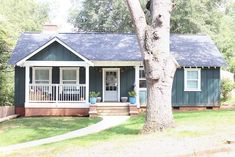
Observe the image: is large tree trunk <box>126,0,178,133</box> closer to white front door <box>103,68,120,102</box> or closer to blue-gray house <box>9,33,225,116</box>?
blue-gray house <box>9,33,225,116</box>

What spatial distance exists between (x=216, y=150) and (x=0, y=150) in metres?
6.80

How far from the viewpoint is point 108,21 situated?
4594 cm

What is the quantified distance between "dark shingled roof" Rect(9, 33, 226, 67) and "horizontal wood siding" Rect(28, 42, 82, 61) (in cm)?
43

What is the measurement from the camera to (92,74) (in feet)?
88.3

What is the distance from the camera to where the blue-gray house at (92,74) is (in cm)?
2481

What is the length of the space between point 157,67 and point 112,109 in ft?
37.5

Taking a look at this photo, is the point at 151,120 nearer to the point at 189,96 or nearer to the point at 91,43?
the point at 189,96

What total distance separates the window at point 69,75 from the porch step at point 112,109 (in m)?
3.10

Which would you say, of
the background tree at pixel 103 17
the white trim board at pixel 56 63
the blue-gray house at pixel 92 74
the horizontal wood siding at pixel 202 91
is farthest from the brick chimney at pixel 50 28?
the background tree at pixel 103 17

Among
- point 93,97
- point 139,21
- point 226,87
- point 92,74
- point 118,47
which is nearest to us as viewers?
point 139,21

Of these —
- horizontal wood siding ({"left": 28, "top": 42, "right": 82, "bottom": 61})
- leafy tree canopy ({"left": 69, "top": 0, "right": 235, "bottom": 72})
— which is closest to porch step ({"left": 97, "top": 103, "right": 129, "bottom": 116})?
horizontal wood siding ({"left": 28, "top": 42, "right": 82, "bottom": 61})

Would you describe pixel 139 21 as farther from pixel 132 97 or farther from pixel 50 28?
pixel 50 28

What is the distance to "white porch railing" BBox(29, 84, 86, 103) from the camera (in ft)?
81.8

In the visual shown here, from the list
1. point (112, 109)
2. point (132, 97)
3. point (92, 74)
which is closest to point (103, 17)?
point (92, 74)
